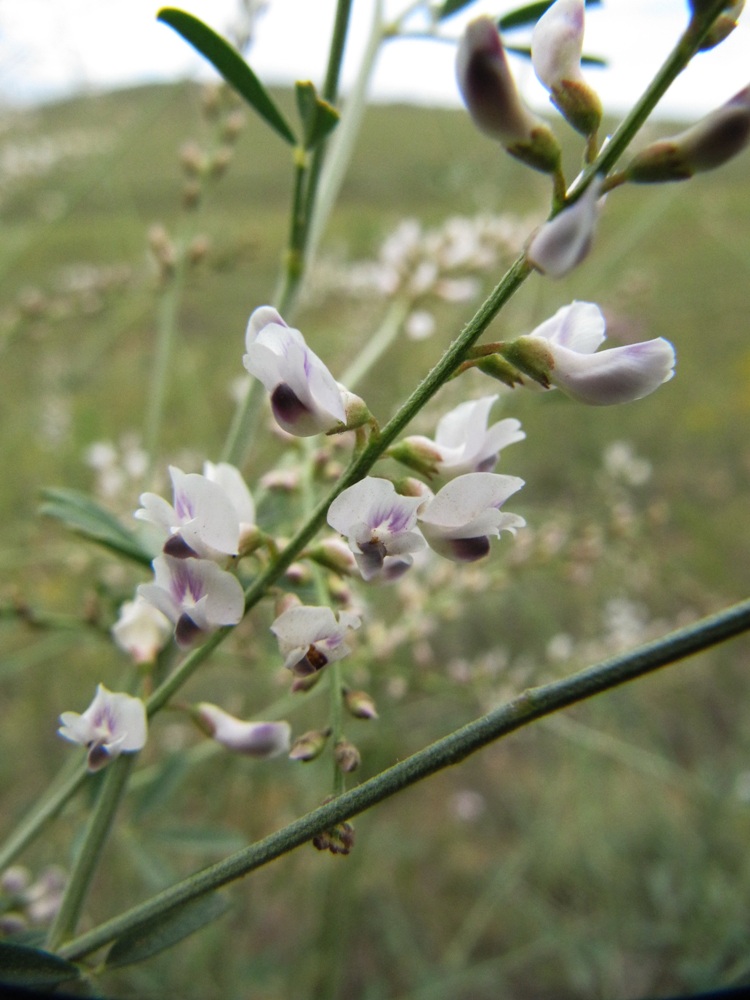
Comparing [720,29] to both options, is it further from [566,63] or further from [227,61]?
[227,61]

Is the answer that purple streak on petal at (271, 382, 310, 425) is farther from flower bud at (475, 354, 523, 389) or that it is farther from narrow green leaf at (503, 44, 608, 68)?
narrow green leaf at (503, 44, 608, 68)

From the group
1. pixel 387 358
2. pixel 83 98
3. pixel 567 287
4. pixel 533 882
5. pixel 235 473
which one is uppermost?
pixel 235 473

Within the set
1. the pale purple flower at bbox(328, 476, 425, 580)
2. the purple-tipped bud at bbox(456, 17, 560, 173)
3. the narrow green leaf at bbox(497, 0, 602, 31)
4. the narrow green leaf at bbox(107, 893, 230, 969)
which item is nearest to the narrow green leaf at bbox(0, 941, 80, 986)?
the narrow green leaf at bbox(107, 893, 230, 969)

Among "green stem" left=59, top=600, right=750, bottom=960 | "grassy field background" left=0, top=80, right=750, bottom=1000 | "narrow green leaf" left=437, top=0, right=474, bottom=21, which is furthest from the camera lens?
"grassy field background" left=0, top=80, right=750, bottom=1000

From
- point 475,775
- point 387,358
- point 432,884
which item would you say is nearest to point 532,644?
point 475,775

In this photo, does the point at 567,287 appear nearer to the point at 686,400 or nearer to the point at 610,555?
the point at 610,555

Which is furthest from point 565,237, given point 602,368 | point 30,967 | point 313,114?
point 30,967

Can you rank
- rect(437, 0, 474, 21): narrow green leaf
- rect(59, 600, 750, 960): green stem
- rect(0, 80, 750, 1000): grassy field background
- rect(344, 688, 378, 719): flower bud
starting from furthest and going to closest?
rect(0, 80, 750, 1000): grassy field background < rect(437, 0, 474, 21): narrow green leaf < rect(344, 688, 378, 719): flower bud < rect(59, 600, 750, 960): green stem
